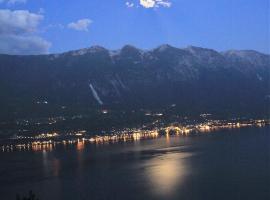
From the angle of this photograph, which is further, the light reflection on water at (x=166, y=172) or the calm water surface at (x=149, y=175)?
the light reflection on water at (x=166, y=172)

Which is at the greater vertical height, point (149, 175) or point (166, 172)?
point (166, 172)

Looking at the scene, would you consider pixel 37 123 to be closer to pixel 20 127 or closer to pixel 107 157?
pixel 20 127

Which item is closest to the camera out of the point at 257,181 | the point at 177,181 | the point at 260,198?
the point at 260,198

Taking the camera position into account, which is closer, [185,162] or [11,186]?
[11,186]

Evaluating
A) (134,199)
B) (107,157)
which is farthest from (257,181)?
(107,157)

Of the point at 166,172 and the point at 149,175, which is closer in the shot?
the point at 149,175

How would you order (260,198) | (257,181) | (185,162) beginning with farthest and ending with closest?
(185,162), (257,181), (260,198)

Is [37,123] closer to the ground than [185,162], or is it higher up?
higher up

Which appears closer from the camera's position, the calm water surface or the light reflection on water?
the calm water surface
